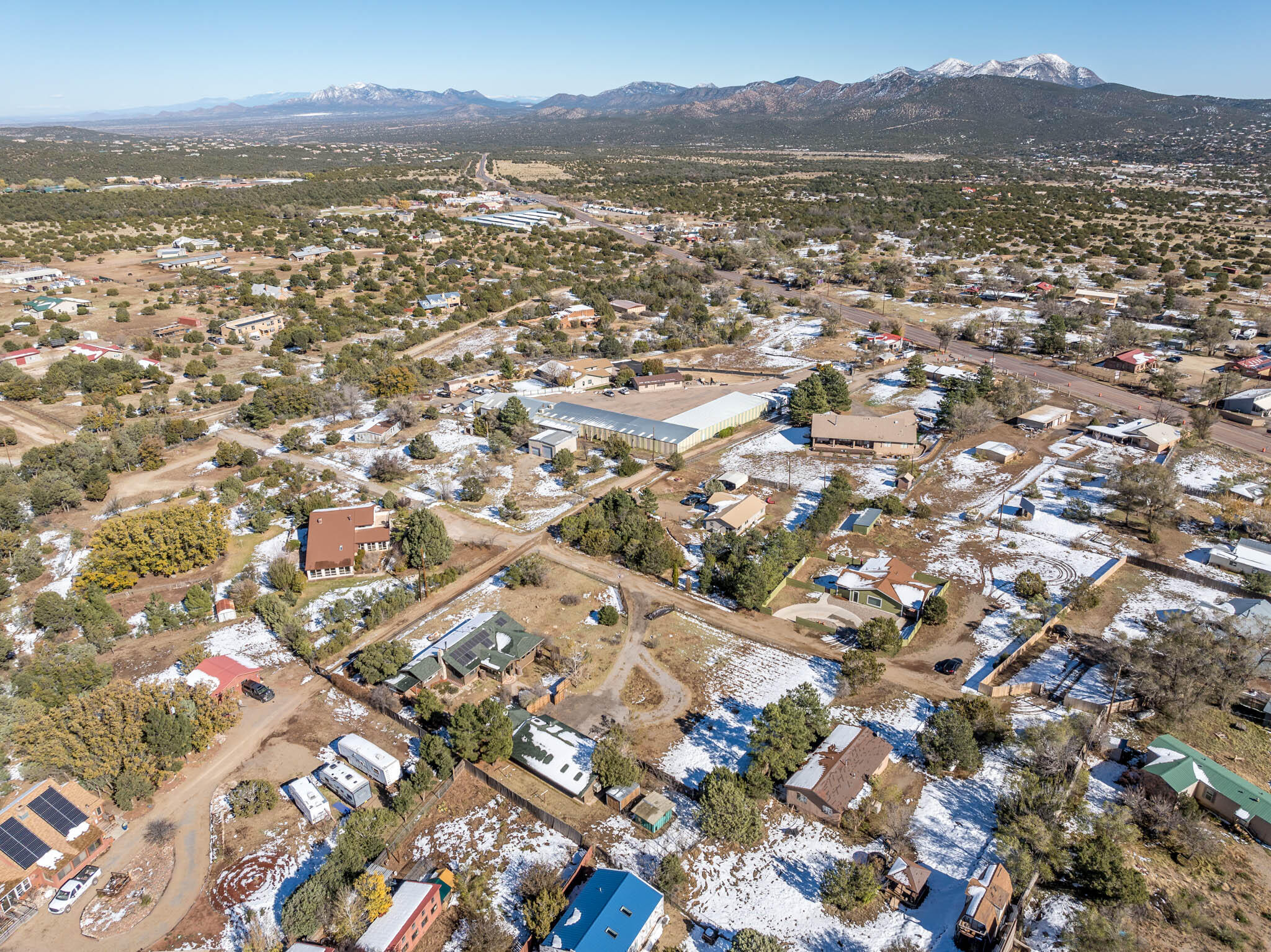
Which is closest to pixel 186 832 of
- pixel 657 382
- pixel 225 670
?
pixel 225 670

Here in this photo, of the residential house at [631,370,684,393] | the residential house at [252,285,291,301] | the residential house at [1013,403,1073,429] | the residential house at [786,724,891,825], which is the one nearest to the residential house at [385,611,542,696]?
the residential house at [786,724,891,825]

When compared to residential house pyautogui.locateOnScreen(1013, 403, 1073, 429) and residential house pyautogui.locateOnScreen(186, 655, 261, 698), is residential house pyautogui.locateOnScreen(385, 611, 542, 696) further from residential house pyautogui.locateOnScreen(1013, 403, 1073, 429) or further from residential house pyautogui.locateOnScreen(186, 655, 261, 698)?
residential house pyautogui.locateOnScreen(1013, 403, 1073, 429)

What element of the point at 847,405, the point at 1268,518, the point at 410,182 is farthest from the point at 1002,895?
the point at 410,182

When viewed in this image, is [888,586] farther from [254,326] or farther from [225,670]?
[254,326]

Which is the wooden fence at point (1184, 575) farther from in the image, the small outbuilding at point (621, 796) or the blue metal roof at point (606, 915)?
the blue metal roof at point (606, 915)

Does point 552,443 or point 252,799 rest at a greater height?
point 552,443

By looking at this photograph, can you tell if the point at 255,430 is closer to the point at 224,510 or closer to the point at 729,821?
the point at 224,510

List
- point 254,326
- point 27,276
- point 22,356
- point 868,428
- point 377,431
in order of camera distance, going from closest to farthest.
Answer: point 868,428 → point 377,431 → point 22,356 → point 254,326 → point 27,276
